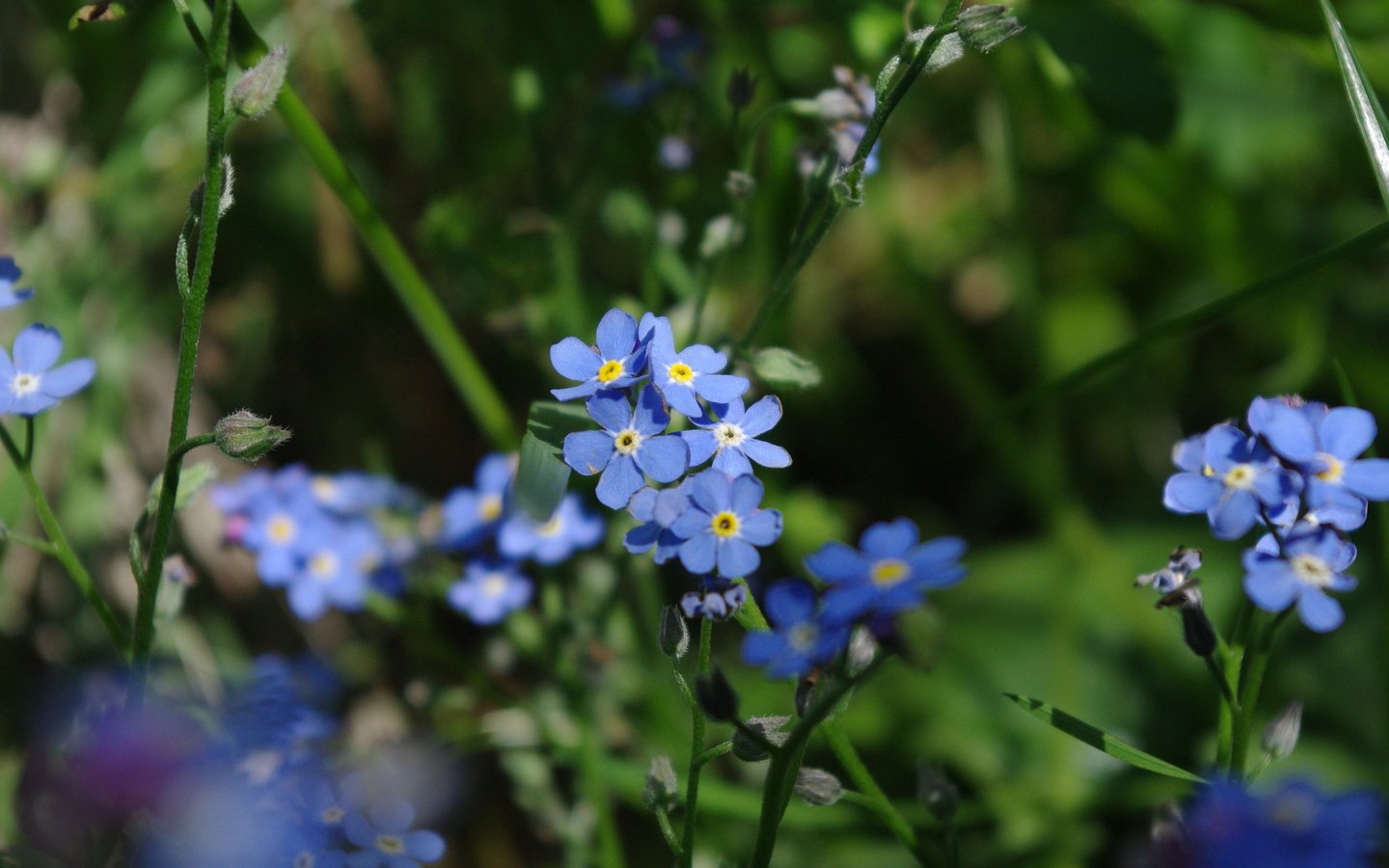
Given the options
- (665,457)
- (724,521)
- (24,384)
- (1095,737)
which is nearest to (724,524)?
(724,521)

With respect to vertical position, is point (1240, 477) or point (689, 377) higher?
point (689, 377)

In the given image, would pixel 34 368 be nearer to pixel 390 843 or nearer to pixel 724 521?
pixel 390 843

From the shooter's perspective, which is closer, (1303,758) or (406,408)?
(1303,758)

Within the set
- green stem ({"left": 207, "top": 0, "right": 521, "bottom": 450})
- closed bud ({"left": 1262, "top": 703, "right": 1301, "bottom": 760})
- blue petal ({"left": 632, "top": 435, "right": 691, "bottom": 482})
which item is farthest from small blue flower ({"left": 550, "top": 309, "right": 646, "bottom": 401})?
closed bud ({"left": 1262, "top": 703, "right": 1301, "bottom": 760})

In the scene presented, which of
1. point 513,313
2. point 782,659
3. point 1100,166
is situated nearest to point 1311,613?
point 782,659

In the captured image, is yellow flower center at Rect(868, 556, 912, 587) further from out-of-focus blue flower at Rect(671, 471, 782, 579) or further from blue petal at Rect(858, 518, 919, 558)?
out-of-focus blue flower at Rect(671, 471, 782, 579)

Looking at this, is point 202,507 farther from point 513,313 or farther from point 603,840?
point 603,840
